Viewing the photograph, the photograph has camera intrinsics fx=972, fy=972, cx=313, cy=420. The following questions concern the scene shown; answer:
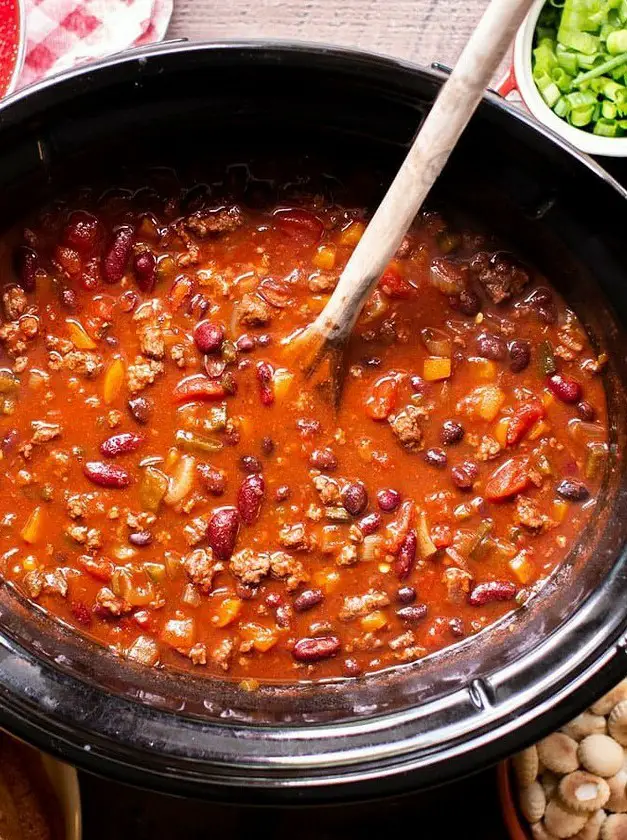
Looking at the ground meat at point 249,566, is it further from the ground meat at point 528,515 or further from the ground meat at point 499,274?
the ground meat at point 499,274

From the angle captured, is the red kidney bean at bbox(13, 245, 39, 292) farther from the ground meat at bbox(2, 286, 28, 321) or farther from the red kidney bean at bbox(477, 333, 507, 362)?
the red kidney bean at bbox(477, 333, 507, 362)

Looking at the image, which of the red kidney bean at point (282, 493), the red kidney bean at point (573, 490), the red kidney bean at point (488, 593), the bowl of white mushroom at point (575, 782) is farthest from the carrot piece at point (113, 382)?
the bowl of white mushroom at point (575, 782)

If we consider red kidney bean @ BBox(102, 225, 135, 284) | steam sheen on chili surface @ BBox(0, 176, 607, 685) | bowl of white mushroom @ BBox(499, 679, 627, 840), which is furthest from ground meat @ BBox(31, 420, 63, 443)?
bowl of white mushroom @ BBox(499, 679, 627, 840)

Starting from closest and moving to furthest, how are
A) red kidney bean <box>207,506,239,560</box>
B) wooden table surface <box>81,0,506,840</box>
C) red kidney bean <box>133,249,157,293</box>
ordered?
red kidney bean <box>207,506,239,560</box>, red kidney bean <box>133,249,157,293</box>, wooden table surface <box>81,0,506,840</box>

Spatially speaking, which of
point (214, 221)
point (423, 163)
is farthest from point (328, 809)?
point (423, 163)

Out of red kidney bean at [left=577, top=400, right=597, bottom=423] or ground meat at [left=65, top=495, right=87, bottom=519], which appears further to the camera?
red kidney bean at [left=577, top=400, right=597, bottom=423]

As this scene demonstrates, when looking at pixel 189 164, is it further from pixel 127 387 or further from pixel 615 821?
pixel 615 821

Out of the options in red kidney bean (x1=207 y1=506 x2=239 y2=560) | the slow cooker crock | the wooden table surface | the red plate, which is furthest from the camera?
the wooden table surface

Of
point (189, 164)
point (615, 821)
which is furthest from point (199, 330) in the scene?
point (615, 821)
